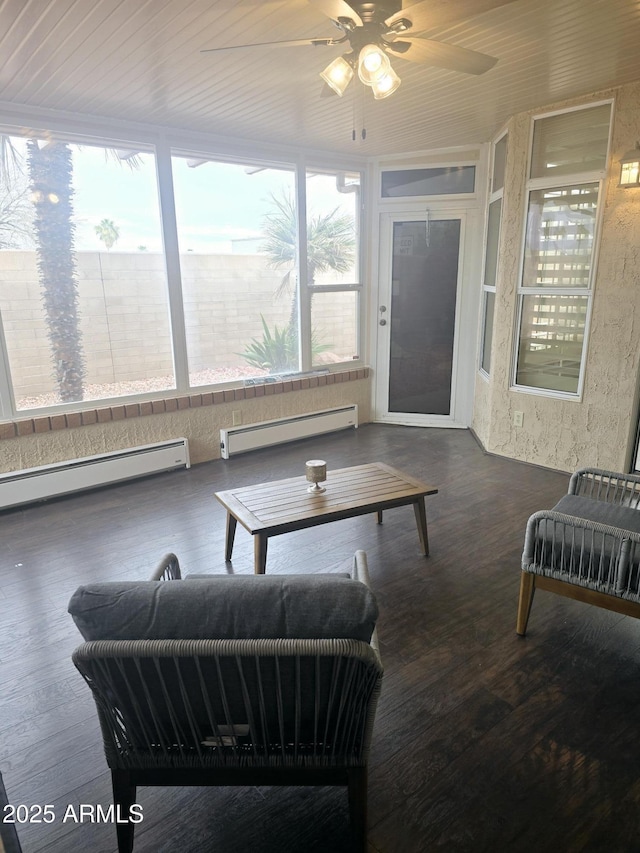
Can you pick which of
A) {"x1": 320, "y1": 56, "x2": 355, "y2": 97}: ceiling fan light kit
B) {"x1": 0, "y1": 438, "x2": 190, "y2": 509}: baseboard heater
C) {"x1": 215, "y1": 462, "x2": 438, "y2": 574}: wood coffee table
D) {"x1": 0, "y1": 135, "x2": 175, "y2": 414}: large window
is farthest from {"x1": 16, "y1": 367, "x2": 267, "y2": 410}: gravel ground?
{"x1": 320, "y1": 56, "x2": 355, "y2": 97}: ceiling fan light kit

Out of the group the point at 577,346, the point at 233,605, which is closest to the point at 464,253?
the point at 577,346

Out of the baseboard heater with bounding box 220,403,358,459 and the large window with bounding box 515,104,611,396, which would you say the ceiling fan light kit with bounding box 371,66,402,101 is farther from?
the baseboard heater with bounding box 220,403,358,459

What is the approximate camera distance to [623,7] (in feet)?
7.66

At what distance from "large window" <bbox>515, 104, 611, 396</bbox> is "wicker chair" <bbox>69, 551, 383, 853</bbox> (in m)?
3.45

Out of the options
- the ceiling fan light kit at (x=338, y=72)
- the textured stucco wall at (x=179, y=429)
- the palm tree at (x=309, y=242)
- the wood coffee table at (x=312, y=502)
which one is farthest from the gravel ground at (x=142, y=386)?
the ceiling fan light kit at (x=338, y=72)

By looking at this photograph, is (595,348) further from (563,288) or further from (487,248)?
(487,248)

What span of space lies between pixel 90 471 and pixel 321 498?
2036mm

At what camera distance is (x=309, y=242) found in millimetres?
5113

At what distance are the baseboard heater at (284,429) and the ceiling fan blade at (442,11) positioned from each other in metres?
3.16

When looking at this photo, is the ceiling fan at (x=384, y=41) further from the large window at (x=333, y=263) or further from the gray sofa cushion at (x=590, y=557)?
the large window at (x=333, y=263)

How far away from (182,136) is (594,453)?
3.94 m

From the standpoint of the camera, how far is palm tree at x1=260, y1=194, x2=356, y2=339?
487 cm

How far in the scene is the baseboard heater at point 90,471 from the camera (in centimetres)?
369

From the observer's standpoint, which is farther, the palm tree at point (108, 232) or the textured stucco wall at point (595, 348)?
the palm tree at point (108, 232)
